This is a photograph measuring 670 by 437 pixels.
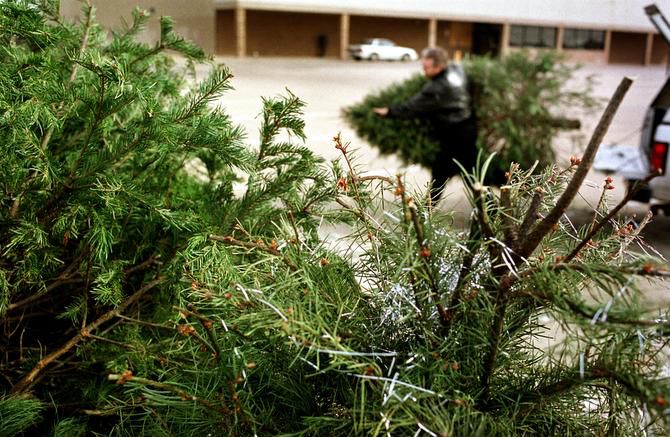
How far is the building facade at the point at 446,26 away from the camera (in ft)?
96.0

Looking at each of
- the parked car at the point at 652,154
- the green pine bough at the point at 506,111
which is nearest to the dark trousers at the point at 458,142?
the green pine bough at the point at 506,111

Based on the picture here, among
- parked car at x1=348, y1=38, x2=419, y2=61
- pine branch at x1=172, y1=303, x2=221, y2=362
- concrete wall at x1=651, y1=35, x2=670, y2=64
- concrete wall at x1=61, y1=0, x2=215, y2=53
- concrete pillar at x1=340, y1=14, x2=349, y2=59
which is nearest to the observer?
pine branch at x1=172, y1=303, x2=221, y2=362

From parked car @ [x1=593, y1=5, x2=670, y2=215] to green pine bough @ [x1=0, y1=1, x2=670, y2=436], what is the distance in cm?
578

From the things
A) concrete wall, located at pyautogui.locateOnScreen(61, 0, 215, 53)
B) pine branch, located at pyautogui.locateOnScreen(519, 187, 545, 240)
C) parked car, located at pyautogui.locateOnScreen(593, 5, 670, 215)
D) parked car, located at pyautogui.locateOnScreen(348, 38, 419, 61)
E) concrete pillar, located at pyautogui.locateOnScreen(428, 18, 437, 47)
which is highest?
concrete pillar, located at pyautogui.locateOnScreen(428, 18, 437, 47)

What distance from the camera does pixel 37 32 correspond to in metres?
1.52

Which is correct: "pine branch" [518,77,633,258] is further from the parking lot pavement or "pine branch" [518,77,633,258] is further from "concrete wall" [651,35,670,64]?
"concrete wall" [651,35,670,64]

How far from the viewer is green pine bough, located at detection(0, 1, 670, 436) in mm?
1021

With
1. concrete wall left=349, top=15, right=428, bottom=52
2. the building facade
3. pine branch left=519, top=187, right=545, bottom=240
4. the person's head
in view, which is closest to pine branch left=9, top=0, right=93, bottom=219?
pine branch left=519, top=187, right=545, bottom=240

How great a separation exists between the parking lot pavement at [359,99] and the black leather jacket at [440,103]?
1.74 ft

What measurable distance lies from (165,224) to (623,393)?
3.44ft

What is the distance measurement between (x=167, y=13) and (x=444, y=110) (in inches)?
186

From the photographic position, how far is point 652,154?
7.04 meters

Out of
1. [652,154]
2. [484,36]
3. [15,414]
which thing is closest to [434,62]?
[652,154]

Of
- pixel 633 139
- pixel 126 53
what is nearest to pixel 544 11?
pixel 633 139
